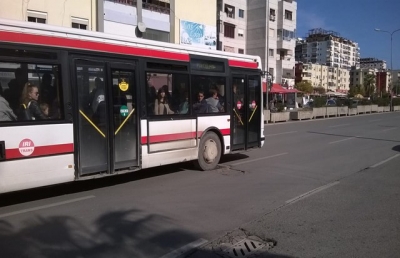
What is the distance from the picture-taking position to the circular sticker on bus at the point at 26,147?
597 centimetres

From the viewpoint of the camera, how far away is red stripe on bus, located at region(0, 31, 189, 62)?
5.89 m

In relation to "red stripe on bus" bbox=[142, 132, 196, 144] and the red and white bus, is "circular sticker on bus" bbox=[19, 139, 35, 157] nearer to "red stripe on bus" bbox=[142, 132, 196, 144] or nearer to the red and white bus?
the red and white bus

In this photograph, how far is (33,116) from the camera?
6.16 meters

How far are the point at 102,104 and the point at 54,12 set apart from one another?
1681cm

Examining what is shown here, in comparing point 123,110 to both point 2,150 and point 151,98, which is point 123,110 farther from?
point 2,150

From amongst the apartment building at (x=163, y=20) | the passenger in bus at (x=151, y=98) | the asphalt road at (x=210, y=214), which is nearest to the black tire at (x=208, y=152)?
the asphalt road at (x=210, y=214)

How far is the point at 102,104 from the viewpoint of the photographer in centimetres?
708

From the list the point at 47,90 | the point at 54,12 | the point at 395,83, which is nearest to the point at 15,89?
the point at 47,90

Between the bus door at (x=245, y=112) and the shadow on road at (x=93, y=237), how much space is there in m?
5.02

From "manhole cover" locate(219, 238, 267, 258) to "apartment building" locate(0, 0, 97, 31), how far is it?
60.4 ft

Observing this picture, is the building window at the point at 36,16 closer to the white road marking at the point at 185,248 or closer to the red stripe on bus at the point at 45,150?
the red stripe on bus at the point at 45,150

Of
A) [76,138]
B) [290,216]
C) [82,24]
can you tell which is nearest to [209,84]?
[76,138]

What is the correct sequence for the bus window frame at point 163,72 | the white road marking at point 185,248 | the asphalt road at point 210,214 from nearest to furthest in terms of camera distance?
the white road marking at point 185,248 → the asphalt road at point 210,214 → the bus window frame at point 163,72

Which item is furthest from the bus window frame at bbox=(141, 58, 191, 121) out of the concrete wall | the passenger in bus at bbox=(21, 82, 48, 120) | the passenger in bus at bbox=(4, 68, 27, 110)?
the concrete wall
